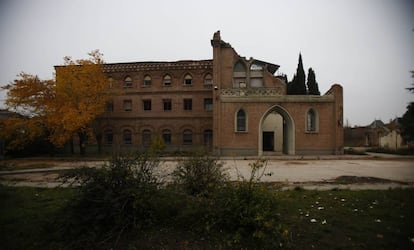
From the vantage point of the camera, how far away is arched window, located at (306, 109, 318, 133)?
85.6ft

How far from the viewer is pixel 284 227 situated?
13.7ft

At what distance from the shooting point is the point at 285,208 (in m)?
5.75

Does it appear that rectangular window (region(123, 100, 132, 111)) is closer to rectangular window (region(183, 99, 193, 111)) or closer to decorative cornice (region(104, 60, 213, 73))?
decorative cornice (region(104, 60, 213, 73))

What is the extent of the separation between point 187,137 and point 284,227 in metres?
27.6

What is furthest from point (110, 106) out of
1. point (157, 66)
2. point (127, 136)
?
point (157, 66)

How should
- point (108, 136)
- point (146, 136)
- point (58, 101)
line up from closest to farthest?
point (58, 101) < point (146, 136) < point (108, 136)

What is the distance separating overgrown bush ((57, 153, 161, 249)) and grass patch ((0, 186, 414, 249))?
0.71 feet

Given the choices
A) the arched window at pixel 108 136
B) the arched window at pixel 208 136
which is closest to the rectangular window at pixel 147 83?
the arched window at pixel 108 136

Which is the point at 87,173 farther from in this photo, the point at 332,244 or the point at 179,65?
the point at 179,65

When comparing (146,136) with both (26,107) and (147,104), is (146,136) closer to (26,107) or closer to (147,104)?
(147,104)

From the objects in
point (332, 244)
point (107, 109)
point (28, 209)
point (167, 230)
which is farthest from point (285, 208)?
point (107, 109)

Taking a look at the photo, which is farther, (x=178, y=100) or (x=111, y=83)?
(x=111, y=83)

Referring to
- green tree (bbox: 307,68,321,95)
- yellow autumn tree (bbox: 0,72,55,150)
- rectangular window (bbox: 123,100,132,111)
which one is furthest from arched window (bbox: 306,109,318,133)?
yellow autumn tree (bbox: 0,72,55,150)

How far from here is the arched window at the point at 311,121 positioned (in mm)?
26078
